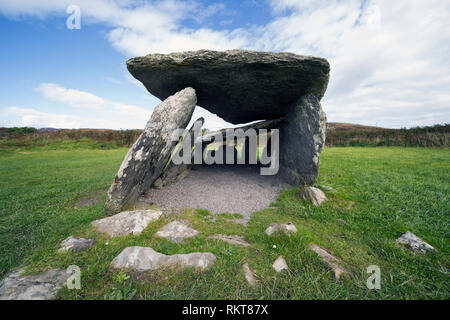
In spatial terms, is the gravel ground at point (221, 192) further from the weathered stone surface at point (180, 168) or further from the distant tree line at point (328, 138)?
the distant tree line at point (328, 138)

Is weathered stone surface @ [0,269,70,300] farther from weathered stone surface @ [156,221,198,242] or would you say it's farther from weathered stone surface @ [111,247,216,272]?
weathered stone surface @ [156,221,198,242]

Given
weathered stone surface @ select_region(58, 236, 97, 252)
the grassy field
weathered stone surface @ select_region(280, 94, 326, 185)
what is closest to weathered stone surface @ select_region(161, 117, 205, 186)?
the grassy field

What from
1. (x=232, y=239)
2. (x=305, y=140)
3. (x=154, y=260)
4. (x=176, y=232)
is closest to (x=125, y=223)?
(x=176, y=232)

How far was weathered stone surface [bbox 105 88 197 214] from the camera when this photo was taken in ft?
14.6

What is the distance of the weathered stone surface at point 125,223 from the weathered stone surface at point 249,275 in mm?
2041

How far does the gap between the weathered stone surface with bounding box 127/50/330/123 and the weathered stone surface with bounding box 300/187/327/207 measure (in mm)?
3433

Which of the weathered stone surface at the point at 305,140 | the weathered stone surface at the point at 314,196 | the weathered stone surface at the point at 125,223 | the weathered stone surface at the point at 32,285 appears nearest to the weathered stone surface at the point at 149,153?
the weathered stone surface at the point at 125,223

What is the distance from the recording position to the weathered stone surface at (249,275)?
2355 millimetres

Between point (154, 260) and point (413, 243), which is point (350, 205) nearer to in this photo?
point (413, 243)

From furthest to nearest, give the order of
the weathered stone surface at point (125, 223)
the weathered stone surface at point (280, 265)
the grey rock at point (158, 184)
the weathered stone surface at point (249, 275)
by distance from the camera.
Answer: the grey rock at point (158, 184) < the weathered stone surface at point (125, 223) < the weathered stone surface at point (280, 265) < the weathered stone surface at point (249, 275)

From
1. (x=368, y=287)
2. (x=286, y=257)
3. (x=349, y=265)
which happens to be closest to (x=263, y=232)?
(x=286, y=257)

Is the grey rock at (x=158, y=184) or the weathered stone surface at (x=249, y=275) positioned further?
the grey rock at (x=158, y=184)

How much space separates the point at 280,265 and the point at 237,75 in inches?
207

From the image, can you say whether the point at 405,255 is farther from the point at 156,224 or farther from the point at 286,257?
the point at 156,224
